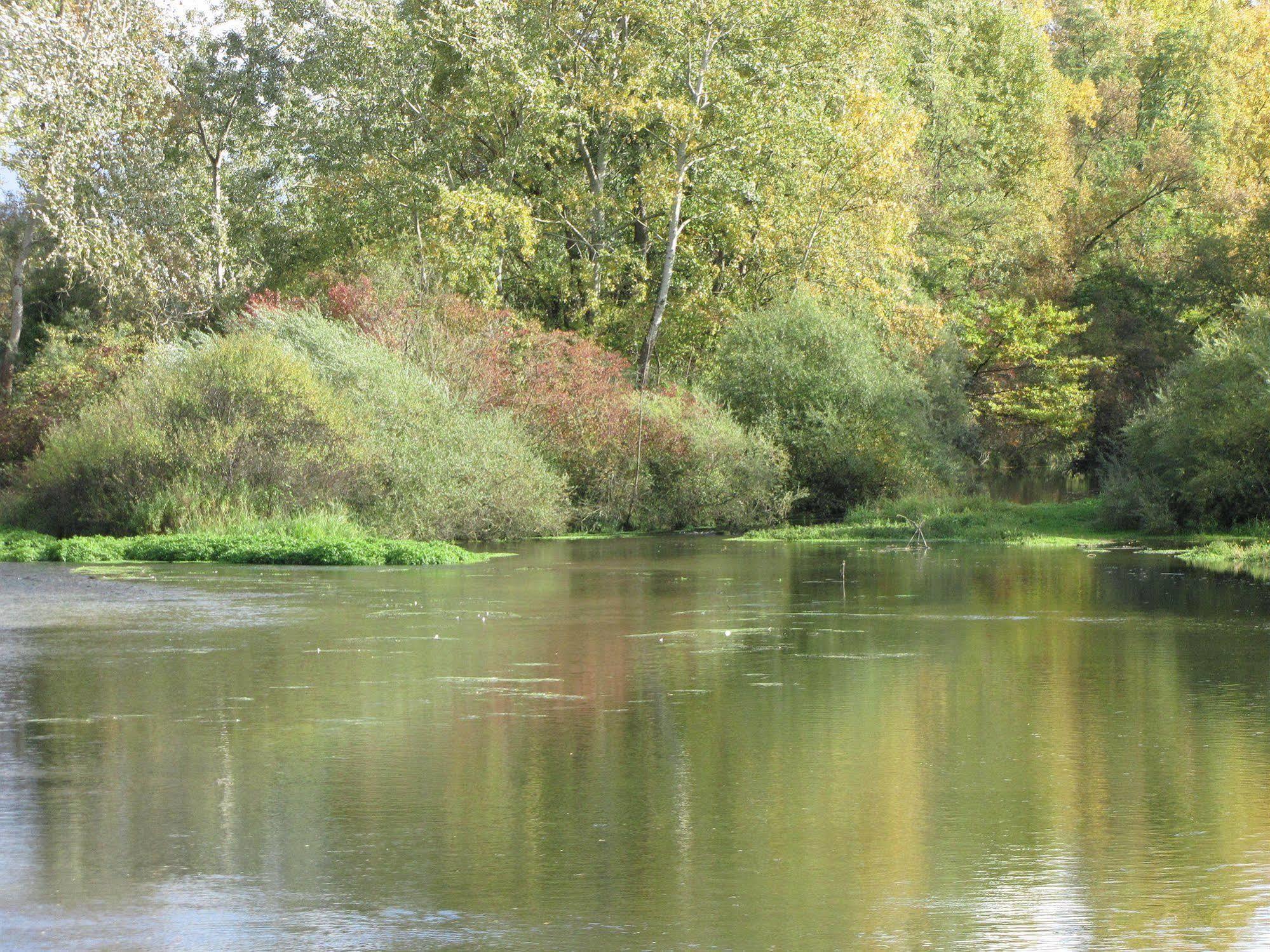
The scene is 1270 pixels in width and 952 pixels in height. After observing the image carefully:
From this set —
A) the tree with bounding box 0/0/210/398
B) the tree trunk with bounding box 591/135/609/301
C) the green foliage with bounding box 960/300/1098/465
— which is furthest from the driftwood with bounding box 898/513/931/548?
the tree with bounding box 0/0/210/398

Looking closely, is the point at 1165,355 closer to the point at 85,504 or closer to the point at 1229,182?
the point at 1229,182

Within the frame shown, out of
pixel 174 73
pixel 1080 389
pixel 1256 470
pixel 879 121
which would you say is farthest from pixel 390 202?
pixel 1256 470

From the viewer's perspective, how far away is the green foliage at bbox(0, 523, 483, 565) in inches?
1032

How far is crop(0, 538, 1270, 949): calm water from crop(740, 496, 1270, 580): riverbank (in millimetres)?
10743

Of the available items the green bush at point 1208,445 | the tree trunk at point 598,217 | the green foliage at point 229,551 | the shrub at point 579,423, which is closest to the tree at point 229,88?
the tree trunk at point 598,217

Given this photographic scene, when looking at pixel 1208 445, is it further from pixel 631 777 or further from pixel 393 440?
pixel 631 777

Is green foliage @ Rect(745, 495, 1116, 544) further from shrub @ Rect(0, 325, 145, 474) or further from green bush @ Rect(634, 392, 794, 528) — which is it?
shrub @ Rect(0, 325, 145, 474)

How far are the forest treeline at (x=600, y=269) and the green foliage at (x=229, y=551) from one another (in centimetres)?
194

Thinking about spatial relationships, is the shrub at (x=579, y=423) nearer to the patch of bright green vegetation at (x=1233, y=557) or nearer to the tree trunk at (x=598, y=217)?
the tree trunk at (x=598, y=217)

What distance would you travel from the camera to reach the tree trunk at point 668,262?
40.9m

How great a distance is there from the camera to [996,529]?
32219mm

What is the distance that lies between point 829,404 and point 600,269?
8.99 metres

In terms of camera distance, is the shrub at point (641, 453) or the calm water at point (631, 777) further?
the shrub at point (641, 453)

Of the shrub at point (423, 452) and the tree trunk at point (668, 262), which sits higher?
the tree trunk at point (668, 262)
